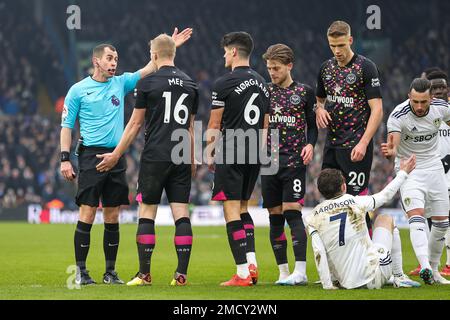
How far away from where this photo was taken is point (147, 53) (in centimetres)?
3756

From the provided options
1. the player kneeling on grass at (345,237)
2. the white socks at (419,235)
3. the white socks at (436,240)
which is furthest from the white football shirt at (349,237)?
the white socks at (436,240)

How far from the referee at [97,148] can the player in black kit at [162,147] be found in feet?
2.40

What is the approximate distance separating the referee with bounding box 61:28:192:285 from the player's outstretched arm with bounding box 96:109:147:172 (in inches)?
7.6

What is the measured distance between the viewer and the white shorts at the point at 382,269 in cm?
871

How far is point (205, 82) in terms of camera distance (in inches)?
1449

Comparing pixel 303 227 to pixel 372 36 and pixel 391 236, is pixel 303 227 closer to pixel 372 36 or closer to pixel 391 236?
pixel 391 236

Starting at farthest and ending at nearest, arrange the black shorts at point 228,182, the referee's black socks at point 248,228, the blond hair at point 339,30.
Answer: the referee's black socks at point 248,228, the blond hair at point 339,30, the black shorts at point 228,182

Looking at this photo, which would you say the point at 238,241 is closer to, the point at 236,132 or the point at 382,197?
the point at 236,132

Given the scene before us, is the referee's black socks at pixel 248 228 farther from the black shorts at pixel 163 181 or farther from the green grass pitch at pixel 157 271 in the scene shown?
the black shorts at pixel 163 181

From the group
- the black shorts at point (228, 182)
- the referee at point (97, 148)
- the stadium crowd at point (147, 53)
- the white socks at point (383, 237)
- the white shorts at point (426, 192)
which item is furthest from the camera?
the stadium crowd at point (147, 53)

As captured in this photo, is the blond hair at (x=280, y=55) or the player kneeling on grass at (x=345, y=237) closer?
the player kneeling on grass at (x=345, y=237)

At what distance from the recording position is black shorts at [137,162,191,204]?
935 centimetres

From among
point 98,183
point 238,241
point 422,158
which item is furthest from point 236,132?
point 422,158

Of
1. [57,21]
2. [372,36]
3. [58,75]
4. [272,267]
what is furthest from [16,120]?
[272,267]
